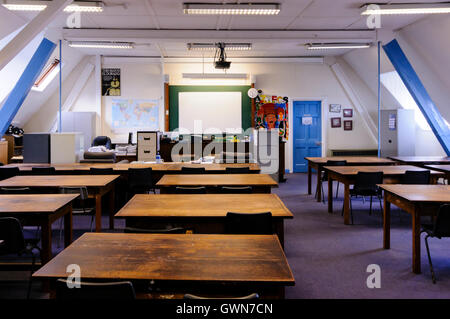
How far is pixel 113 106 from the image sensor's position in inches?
456

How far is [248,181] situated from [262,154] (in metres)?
4.79

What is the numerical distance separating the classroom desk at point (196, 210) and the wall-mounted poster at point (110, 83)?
856cm

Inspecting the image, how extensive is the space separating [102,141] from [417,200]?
8.92m

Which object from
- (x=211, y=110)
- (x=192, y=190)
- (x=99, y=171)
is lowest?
A: (x=192, y=190)

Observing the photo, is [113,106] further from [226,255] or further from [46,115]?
[226,255]

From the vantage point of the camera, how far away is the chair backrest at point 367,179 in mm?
5555

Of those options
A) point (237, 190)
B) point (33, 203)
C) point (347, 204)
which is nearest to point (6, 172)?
point (33, 203)

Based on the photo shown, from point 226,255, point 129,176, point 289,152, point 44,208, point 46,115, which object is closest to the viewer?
point 226,255

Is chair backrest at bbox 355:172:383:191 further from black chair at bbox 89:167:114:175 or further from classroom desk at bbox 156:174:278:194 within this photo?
black chair at bbox 89:167:114:175

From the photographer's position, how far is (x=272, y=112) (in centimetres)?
1176

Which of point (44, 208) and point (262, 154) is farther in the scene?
point (262, 154)

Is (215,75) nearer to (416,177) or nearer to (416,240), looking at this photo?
(416,177)

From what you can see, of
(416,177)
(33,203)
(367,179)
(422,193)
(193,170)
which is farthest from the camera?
(193,170)
